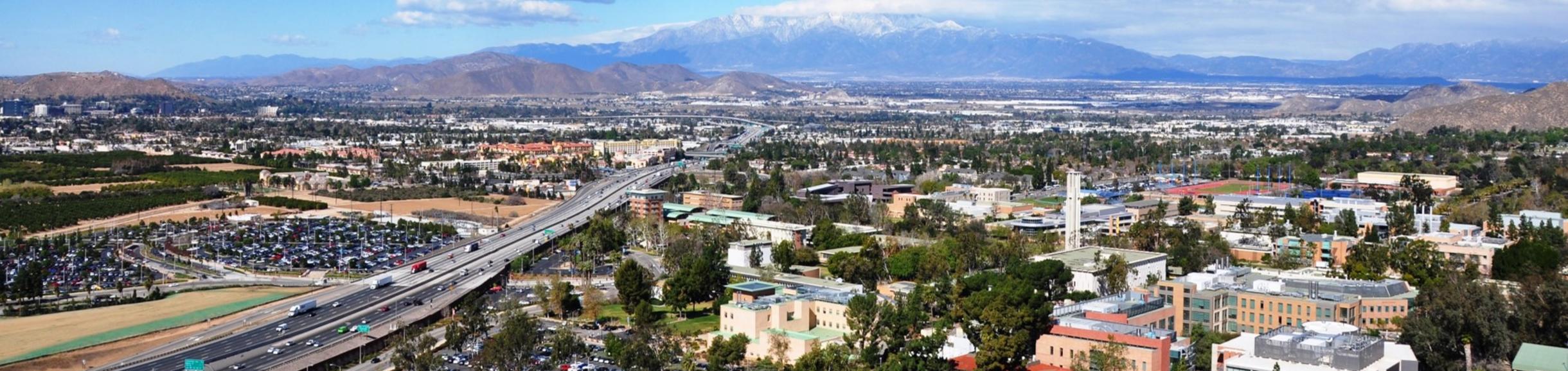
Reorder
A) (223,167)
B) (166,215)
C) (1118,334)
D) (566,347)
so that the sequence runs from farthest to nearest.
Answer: (223,167) → (166,215) → (566,347) → (1118,334)

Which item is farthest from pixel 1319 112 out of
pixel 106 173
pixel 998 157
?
pixel 106 173

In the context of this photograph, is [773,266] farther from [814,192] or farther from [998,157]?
[998,157]

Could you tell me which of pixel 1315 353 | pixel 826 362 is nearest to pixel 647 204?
pixel 826 362

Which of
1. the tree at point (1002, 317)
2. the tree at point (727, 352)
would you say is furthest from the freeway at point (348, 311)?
the tree at point (1002, 317)

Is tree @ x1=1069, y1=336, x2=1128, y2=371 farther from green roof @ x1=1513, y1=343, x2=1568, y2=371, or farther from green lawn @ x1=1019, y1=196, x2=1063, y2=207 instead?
green lawn @ x1=1019, y1=196, x2=1063, y2=207

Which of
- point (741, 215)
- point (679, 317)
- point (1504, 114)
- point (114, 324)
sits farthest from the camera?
point (1504, 114)

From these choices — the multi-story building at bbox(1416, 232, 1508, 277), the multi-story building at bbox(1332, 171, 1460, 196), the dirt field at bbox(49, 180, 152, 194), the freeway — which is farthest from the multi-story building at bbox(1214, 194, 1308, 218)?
the dirt field at bbox(49, 180, 152, 194)

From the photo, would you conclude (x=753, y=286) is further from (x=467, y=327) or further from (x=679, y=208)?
(x=679, y=208)
